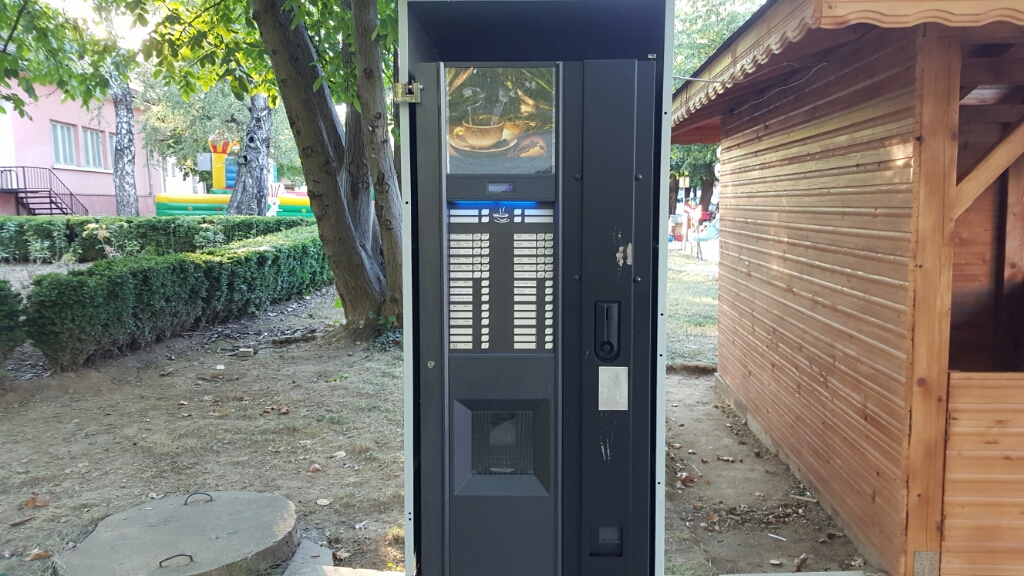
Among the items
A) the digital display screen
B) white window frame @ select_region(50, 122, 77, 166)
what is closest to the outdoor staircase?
white window frame @ select_region(50, 122, 77, 166)

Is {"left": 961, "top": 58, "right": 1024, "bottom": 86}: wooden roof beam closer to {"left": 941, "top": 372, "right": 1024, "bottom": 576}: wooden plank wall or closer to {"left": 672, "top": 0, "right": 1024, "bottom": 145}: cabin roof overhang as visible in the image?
{"left": 672, "top": 0, "right": 1024, "bottom": 145}: cabin roof overhang

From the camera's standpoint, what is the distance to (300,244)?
12.8 m

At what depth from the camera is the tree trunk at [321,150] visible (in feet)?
25.5

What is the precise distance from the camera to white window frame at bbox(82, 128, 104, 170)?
27406 mm

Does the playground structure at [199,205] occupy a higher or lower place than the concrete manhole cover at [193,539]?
higher

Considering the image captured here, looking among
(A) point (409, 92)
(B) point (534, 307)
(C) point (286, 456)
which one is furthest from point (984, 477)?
(C) point (286, 456)

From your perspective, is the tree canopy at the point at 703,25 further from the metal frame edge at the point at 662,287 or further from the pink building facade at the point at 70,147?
the metal frame edge at the point at 662,287

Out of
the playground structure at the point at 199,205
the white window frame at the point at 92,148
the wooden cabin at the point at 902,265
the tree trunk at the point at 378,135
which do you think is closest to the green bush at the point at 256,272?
the tree trunk at the point at 378,135

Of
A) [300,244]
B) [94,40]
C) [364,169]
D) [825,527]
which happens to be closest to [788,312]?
[825,527]

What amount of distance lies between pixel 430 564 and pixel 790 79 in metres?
3.98

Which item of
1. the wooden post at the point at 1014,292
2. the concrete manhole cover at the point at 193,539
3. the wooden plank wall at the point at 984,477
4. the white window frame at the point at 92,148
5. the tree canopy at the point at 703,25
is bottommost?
the concrete manhole cover at the point at 193,539

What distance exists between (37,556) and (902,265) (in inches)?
175

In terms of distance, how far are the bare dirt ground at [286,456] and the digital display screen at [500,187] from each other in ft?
7.13

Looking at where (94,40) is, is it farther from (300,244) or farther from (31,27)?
(300,244)
